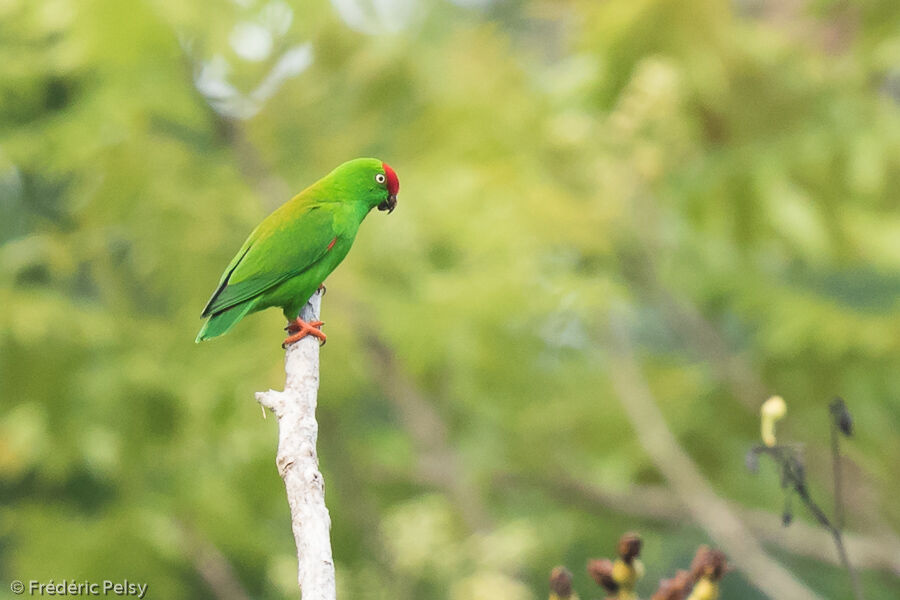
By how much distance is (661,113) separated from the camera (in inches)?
159

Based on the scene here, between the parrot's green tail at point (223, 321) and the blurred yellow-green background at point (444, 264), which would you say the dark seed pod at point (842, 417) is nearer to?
the parrot's green tail at point (223, 321)

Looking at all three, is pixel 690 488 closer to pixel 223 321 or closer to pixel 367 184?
pixel 367 184

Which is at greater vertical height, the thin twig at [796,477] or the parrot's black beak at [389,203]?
the parrot's black beak at [389,203]

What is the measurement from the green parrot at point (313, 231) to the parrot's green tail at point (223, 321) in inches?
1.3

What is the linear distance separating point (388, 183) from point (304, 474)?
2.08 ft

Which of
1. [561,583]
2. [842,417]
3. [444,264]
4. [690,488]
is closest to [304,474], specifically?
[561,583]

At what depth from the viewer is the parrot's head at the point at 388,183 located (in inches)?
69.9

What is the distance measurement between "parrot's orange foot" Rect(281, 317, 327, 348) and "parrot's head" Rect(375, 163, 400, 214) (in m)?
0.30

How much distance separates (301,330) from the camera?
1.94 m

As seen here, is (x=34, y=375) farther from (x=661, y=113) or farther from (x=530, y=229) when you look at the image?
(x=661, y=113)

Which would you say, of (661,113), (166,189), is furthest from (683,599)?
(166,189)

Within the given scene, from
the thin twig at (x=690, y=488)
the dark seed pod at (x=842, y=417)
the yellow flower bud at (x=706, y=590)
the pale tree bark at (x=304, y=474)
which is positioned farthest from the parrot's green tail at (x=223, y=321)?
the thin twig at (x=690, y=488)

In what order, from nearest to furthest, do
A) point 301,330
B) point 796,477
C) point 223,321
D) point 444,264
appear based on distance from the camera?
point 796,477
point 223,321
point 301,330
point 444,264

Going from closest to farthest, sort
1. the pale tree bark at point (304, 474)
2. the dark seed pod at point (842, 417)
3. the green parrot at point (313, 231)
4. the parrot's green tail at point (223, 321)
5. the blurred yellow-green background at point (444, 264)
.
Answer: the pale tree bark at point (304, 474) < the dark seed pod at point (842, 417) < the parrot's green tail at point (223, 321) < the green parrot at point (313, 231) < the blurred yellow-green background at point (444, 264)
